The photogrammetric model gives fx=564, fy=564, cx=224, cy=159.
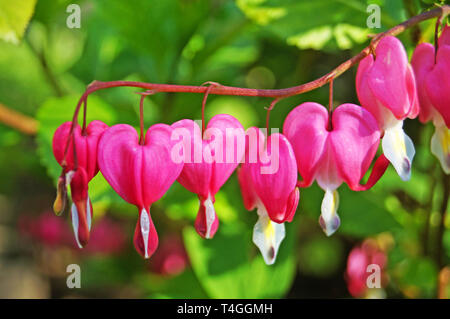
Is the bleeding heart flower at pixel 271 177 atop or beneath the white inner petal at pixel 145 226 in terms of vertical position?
atop

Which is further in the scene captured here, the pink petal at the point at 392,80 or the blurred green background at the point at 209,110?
the blurred green background at the point at 209,110

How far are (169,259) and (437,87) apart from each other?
3.90 feet

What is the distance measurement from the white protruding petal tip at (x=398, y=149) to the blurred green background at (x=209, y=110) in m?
0.27

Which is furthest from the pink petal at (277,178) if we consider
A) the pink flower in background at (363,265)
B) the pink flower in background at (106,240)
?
the pink flower in background at (106,240)

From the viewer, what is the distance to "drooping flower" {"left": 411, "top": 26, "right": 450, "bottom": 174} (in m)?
0.71

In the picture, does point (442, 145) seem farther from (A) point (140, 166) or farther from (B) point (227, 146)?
(A) point (140, 166)

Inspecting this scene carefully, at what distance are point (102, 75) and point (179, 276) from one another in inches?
22.1

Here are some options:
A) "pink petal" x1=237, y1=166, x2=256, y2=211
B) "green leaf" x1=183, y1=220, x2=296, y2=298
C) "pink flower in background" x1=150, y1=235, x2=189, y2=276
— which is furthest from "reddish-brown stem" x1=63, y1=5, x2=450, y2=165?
"pink flower in background" x1=150, y1=235, x2=189, y2=276

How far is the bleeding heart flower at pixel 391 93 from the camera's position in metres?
0.67

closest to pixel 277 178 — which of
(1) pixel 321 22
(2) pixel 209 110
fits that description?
(1) pixel 321 22

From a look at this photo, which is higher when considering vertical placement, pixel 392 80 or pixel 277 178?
pixel 392 80

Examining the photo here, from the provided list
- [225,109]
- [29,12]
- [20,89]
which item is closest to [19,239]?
[20,89]

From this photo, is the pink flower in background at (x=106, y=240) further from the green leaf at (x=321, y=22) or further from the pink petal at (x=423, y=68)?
the pink petal at (x=423, y=68)

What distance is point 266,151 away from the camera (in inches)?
27.6
